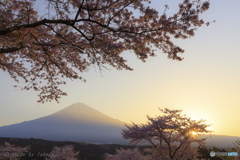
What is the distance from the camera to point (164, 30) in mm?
5781

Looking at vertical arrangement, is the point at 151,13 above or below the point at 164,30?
above

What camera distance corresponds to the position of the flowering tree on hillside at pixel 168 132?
923 cm

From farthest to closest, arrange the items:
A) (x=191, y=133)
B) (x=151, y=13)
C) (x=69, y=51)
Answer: (x=191, y=133)
(x=69, y=51)
(x=151, y=13)

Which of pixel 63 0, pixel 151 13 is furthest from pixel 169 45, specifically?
pixel 63 0

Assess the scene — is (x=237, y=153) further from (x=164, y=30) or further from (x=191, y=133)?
(x=164, y=30)

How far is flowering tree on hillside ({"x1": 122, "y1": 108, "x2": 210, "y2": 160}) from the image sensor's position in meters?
9.23

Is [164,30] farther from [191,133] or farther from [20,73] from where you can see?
[20,73]

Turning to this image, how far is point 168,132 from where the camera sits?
9.56 m

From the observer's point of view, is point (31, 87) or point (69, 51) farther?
point (31, 87)

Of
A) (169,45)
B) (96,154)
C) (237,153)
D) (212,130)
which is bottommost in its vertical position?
(96,154)

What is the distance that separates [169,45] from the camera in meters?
6.49

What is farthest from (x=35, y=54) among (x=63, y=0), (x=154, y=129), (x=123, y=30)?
(x=154, y=129)

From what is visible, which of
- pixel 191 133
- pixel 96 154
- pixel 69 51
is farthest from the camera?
pixel 96 154

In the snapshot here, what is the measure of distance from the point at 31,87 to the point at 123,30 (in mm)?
6754
